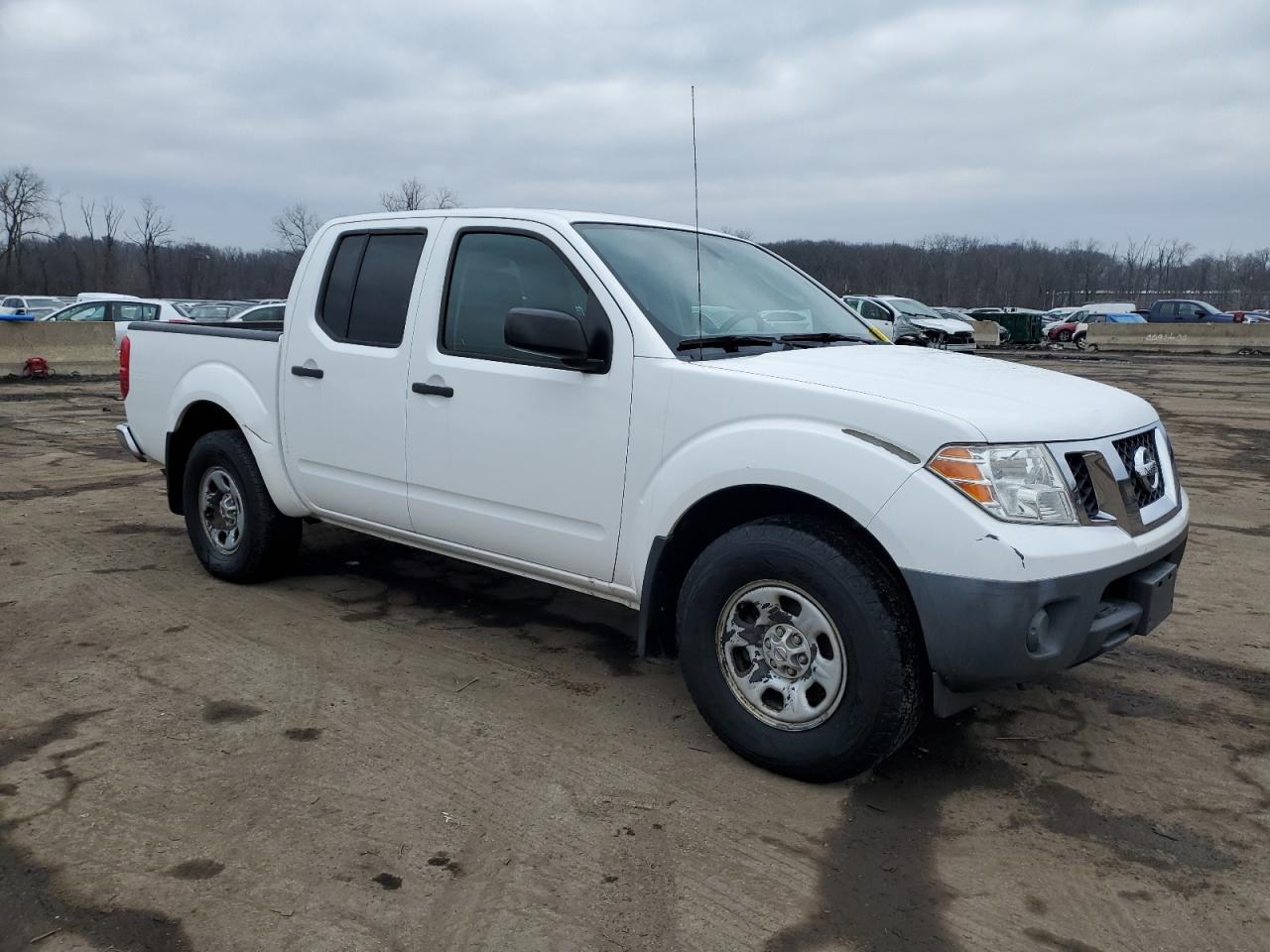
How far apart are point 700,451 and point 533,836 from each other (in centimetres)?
137

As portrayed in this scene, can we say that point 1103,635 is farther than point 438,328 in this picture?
No

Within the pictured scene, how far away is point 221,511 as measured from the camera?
5742mm

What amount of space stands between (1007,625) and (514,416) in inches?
80.6

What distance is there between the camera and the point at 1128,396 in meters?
3.90

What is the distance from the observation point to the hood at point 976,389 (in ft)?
10.4

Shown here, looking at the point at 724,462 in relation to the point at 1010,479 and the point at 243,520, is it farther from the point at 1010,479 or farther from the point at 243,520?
the point at 243,520

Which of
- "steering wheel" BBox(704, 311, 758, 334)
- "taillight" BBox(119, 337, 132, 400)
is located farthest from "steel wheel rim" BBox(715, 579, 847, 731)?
"taillight" BBox(119, 337, 132, 400)

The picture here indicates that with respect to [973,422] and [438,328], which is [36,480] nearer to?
[438,328]

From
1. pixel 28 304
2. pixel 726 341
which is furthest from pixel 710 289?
pixel 28 304

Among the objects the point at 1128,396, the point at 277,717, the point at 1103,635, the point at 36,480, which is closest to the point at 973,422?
the point at 1103,635

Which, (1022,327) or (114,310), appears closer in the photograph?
(114,310)

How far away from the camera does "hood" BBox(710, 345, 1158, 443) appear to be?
318cm

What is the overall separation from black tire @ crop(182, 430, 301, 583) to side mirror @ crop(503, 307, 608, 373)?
232 cm

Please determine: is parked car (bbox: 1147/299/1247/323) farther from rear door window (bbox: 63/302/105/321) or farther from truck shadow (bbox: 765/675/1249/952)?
truck shadow (bbox: 765/675/1249/952)
